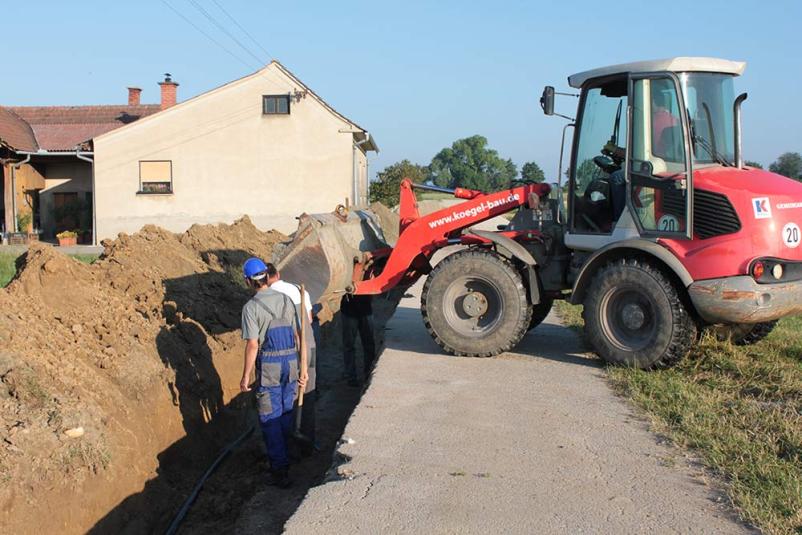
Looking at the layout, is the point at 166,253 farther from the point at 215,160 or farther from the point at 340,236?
the point at 215,160

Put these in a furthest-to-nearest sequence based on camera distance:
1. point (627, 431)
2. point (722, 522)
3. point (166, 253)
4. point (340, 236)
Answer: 1. point (166, 253)
2. point (340, 236)
3. point (627, 431)
4. point (722, 522)

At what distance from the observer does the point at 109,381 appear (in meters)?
6.60

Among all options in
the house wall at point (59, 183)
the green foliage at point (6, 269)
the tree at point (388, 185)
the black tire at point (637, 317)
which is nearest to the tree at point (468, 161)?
the tree at point (388, 185)

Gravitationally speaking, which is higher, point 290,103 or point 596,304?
point 290,103

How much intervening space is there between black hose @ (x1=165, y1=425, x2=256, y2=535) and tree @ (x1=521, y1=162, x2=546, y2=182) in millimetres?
4310

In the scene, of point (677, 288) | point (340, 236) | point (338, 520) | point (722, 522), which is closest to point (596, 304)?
point (677, 288)

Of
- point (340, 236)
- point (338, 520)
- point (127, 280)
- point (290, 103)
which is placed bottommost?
point (338, 520)

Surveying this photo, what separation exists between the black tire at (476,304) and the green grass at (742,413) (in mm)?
1189

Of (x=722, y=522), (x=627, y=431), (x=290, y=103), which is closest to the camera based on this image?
(x=722, y=522)

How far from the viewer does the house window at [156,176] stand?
26.4 meters

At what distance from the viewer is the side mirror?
7531 millimetres

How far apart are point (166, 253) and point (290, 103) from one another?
53.9 ft

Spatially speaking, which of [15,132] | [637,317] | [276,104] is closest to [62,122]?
[15,132]

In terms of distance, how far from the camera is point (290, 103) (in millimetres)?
25891
